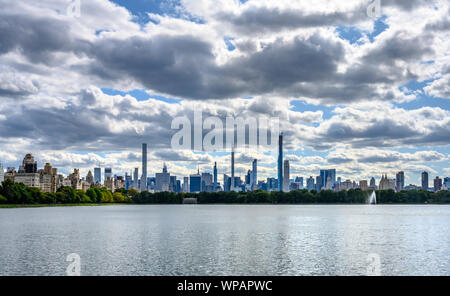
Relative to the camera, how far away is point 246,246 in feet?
203

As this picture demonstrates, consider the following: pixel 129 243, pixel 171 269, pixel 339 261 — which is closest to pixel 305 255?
pixel 339 261

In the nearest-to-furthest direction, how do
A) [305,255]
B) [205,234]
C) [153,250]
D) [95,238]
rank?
[305,255] → [153,250] → [95,238] → [205,234]

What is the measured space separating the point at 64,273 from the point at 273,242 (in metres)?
31.4

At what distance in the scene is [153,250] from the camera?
5822 cm

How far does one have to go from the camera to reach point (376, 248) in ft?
200

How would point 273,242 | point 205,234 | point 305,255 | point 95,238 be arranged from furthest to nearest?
point 205,234 < point 95,238 < point 273,242 < point 305,255

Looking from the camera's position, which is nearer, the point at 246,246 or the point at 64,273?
the point at 64,273

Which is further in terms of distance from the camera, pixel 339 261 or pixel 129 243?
pixel 129 243

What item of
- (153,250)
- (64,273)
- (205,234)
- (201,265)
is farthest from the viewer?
(205,234)

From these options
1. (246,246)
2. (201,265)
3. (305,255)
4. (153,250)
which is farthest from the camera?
(246,246)

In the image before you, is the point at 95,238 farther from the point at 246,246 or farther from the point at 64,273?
the point at 64,273

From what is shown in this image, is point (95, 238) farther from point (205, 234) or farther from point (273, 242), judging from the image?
point (273, 242)

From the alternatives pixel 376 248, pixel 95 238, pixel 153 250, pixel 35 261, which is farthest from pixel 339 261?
pixel 95 238

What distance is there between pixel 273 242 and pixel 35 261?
31.1 metres
